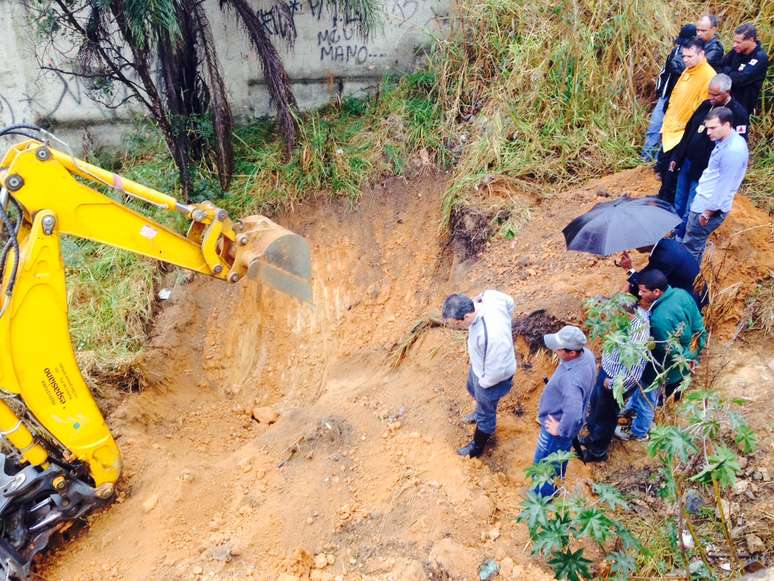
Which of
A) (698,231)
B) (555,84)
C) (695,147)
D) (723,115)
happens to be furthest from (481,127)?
(723,115)

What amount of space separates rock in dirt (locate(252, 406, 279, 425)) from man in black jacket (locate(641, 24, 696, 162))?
4.78m

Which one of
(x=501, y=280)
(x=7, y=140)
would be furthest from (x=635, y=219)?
(x=7, y=140)

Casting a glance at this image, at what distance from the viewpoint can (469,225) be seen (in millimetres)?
6777

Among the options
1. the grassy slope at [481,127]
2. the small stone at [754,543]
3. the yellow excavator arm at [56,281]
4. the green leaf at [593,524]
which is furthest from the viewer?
the grassy slope at [481,127]

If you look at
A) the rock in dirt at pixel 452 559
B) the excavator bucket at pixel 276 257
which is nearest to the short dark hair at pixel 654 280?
the rock in dirt at pixel 452 559

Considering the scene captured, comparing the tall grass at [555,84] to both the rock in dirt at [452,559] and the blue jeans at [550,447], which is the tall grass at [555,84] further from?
the rock in dirt at [452,559]

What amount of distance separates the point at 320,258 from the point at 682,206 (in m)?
3.94

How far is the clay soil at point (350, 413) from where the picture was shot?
4.23m

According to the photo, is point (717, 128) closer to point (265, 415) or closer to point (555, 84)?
point (555, 84)

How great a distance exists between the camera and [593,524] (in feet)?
Answer: 9.70

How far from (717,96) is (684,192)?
0.86 m

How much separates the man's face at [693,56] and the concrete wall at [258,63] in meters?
3.57

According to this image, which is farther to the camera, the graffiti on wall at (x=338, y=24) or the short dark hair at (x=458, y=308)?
the graffiti on wall at (x=338, y=24)

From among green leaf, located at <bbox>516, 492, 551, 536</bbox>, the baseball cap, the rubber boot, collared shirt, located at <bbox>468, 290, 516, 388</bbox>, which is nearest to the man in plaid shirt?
the baseball cap
